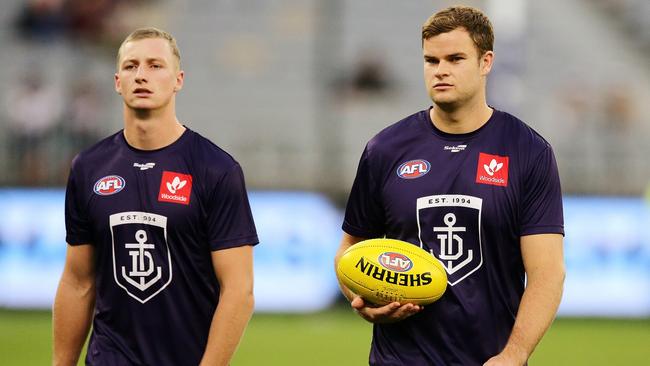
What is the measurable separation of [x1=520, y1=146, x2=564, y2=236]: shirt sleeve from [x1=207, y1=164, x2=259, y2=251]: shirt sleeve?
3.70 feet

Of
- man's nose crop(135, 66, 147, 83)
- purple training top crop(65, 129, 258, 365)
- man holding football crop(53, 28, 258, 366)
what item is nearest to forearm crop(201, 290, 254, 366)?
man holding football crop(53, 28, 258, 366)

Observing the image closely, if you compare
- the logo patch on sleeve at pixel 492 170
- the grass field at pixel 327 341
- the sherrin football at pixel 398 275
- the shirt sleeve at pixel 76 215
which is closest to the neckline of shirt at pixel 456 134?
the logo patch on sleeve at pixel 492 170

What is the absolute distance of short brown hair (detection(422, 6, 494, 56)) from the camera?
15.9ft

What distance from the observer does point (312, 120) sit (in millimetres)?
18516

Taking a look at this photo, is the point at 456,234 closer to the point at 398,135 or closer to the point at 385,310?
the point at 385,310

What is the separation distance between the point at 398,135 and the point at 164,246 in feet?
3.57

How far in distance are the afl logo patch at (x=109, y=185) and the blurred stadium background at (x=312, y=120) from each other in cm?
598

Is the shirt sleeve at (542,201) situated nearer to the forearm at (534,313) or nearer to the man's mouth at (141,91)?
the forearm at (534,313)

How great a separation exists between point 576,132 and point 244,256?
46.0 feet

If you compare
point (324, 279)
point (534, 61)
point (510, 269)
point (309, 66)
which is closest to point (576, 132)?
point (534, 61)

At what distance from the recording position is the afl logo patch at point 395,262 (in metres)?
4.83

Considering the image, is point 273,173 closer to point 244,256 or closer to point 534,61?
point 534,61

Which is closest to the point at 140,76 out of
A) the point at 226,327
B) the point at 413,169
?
the point at 226,327

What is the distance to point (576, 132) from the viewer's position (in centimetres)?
1838
